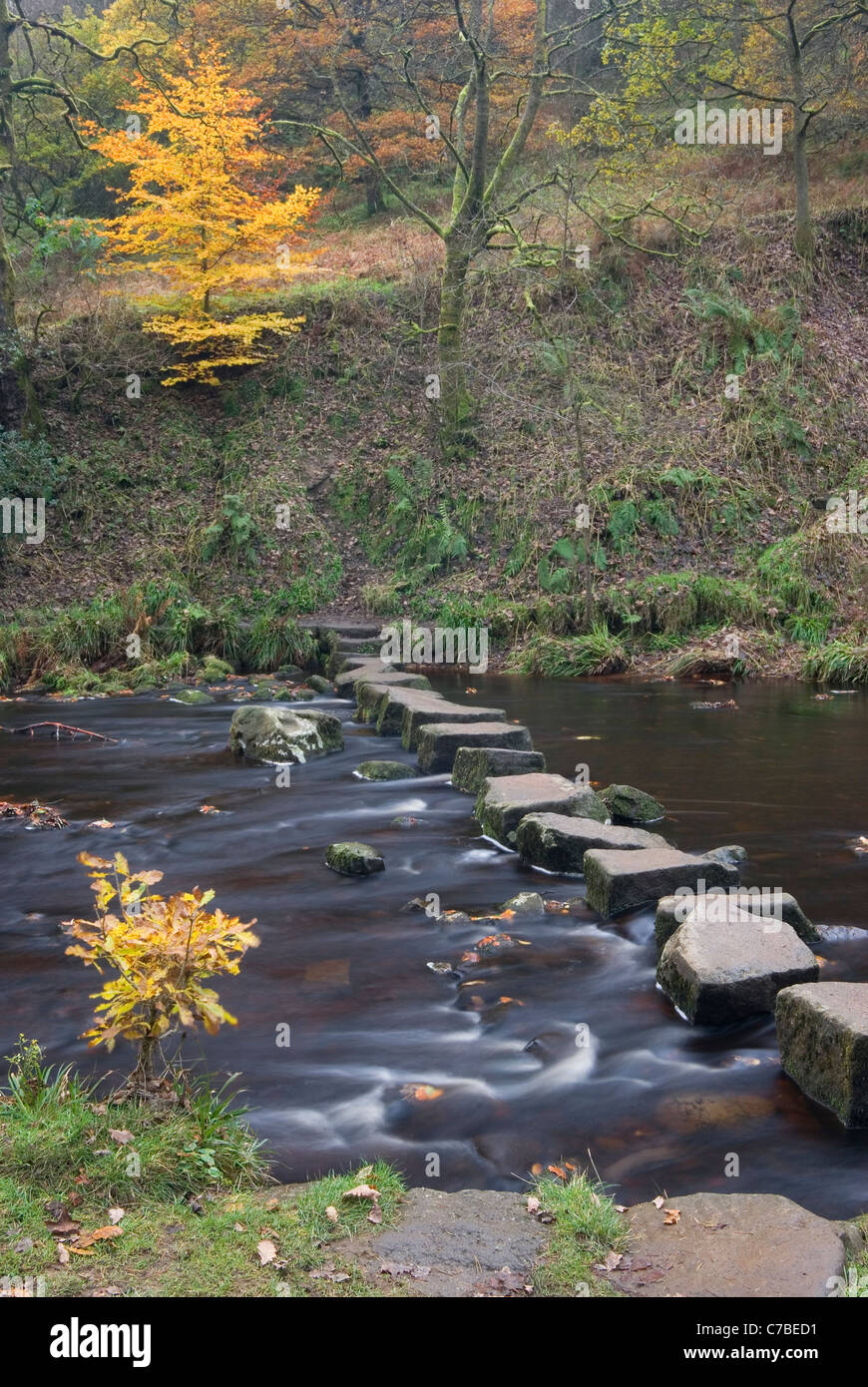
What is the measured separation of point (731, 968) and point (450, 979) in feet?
4.50

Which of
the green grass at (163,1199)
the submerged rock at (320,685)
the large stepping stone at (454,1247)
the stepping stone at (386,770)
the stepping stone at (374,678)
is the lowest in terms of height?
the large stepping stone at (454,1247)

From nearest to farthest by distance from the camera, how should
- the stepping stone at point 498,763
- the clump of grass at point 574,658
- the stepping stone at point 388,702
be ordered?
the stepping stone at point 498,763, the stepping stone at point 388,702, the clump of grass at point 574,658

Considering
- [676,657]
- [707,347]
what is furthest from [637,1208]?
[707,347]

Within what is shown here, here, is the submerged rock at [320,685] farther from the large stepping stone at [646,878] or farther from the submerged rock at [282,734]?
the large stepping stone at [646,878]

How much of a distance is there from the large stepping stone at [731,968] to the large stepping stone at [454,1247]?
5.42ft

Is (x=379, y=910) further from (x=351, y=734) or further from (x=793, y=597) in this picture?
(x=793, y=597)

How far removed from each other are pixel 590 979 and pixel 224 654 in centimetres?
1244

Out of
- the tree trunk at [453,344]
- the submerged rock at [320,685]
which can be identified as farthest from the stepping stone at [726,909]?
the tree trunk at [453,344]

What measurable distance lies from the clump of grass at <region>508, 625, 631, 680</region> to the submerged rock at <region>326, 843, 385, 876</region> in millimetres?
8767

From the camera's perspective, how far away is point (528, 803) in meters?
7.79

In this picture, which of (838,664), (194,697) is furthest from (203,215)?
(838,664)

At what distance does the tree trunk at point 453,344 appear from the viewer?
1989 cm

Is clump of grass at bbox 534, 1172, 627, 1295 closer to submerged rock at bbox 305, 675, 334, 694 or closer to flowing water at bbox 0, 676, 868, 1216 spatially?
flowing water at bbox 0, 676, 868, 1216

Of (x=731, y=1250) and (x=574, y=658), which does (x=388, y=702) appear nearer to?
(x=574, y=658)
